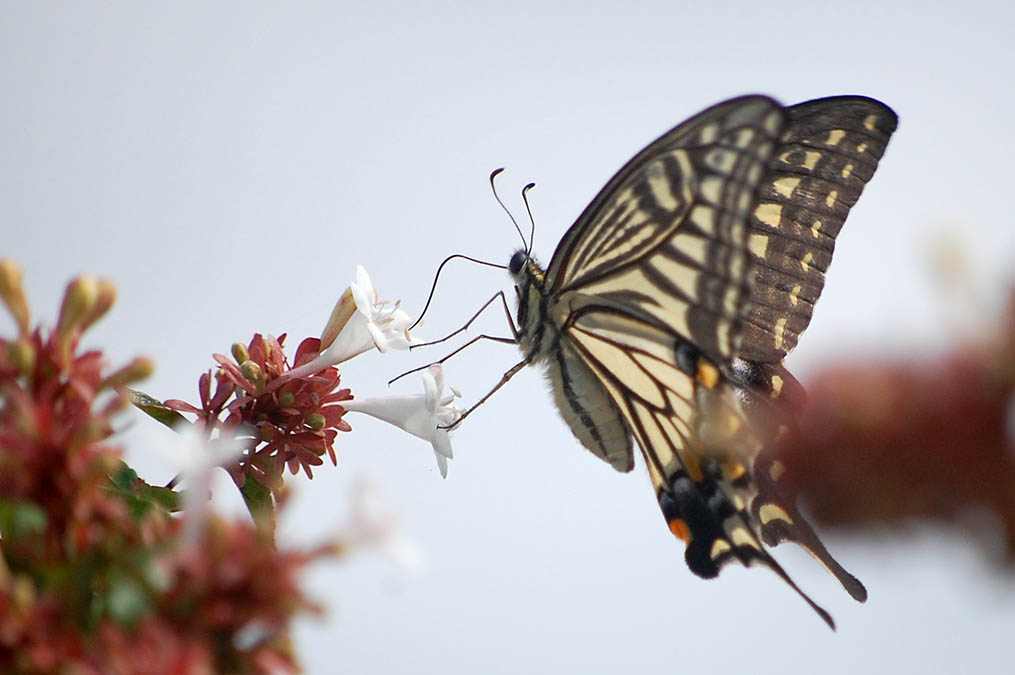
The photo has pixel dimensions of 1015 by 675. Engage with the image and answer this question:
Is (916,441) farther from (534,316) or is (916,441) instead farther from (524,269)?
(524,269)

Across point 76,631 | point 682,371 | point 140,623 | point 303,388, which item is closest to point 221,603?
point 140,623

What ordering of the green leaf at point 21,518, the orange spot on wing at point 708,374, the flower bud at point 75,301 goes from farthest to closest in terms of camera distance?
the orange spot on wing at point 708,374, the flower bud at point 75,301, the green leaf at point 21,518

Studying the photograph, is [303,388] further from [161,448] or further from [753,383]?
[753,383]

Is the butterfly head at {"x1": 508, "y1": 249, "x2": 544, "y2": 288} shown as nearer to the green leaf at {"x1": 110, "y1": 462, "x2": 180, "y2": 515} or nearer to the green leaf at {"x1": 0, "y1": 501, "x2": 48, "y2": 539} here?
the green leaf at {"x1": 110, "y1": 462, "x2": 180, "y2": 515}

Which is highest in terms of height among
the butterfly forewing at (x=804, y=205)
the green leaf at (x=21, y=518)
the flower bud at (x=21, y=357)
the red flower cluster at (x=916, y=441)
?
the flower bud at (x=21, y=357)

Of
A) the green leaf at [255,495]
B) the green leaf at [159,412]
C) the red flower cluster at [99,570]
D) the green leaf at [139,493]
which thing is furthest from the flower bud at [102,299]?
the green leaf at [255,495]

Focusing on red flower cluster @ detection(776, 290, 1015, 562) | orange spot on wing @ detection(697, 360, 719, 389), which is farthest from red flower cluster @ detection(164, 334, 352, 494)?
red flower cluster @ detection(776, 290, 1015, 562)

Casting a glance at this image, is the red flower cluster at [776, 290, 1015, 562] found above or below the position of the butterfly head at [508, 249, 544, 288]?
below

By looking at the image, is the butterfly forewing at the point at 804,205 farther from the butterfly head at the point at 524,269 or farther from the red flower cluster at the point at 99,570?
the red flower cluster at the point at 99,570
